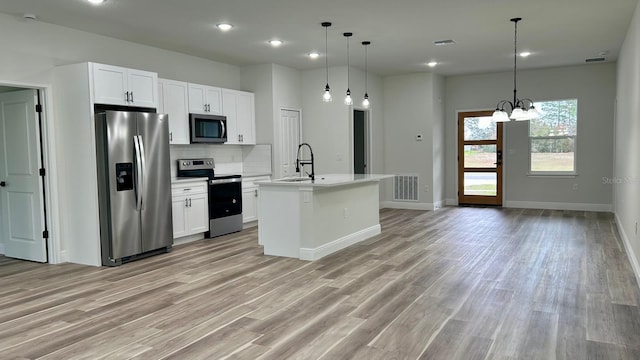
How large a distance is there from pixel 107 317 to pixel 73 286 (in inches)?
45.4

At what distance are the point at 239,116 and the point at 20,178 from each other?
330 cm

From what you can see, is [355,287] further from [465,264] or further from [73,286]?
[73,286]

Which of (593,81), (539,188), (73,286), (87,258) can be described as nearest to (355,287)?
(73,286)

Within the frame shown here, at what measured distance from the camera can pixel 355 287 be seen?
4418 mm

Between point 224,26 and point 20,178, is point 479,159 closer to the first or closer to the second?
point 224,26

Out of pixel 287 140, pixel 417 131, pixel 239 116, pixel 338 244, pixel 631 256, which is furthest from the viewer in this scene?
pixel 417 131

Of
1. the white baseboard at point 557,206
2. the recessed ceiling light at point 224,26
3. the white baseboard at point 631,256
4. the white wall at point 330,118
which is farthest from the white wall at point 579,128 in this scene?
the recessed ceiling light at point 224,26

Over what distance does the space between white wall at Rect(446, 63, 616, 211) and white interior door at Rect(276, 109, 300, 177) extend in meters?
3.69

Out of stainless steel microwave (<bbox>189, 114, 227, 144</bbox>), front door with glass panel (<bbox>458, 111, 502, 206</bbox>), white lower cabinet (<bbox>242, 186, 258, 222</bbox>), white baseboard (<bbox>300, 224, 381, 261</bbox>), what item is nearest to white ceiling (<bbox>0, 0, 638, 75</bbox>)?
stainless steel microwave (<bbox>189, 114, 227, 144</bbox>)

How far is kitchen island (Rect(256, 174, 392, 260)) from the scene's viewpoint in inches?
215

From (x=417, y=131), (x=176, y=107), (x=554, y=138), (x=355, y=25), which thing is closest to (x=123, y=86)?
(x=176, y=107)

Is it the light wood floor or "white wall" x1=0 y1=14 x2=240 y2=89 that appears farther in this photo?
"white wall" x1=0 y1=14 x2=240 y2=89

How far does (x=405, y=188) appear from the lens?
10047mm

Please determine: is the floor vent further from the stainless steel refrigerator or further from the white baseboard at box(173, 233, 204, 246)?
the stainless steel refrigerator
